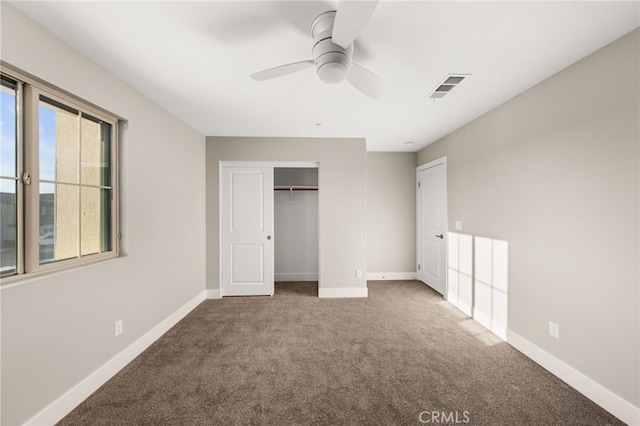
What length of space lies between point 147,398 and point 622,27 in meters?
3.93

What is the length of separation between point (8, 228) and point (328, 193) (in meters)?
3.16

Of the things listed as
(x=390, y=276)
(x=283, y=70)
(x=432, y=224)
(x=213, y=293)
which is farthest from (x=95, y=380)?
(x=432, y=224)

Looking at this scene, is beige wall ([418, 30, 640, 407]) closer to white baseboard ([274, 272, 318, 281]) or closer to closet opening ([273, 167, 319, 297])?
closet opening ([273, 167, 319, 297])

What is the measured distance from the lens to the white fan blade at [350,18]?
1.09 m

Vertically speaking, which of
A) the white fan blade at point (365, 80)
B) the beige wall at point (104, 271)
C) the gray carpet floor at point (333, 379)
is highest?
the white fan blade at point (365, 80)

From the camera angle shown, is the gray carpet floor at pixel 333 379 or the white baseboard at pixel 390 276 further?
the white baseboard at pixel 390 276

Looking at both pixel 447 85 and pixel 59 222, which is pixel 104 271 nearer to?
pixel 59 222

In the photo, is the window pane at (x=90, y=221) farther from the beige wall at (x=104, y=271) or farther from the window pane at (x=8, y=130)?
the window pane at (x=8, y=130)

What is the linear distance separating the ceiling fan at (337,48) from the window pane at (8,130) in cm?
140

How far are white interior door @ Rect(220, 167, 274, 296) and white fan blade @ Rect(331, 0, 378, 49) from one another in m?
2.80

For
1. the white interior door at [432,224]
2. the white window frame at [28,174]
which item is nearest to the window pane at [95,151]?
the white window frame at [28,174]

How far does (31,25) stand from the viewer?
59.3 inches

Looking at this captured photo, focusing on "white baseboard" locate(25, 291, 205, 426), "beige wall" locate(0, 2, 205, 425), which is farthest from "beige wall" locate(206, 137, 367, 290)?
"white baseboard" locate(25, 291, 205, 426)

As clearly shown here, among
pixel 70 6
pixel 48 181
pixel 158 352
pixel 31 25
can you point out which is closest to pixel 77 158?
pixel 48 181
